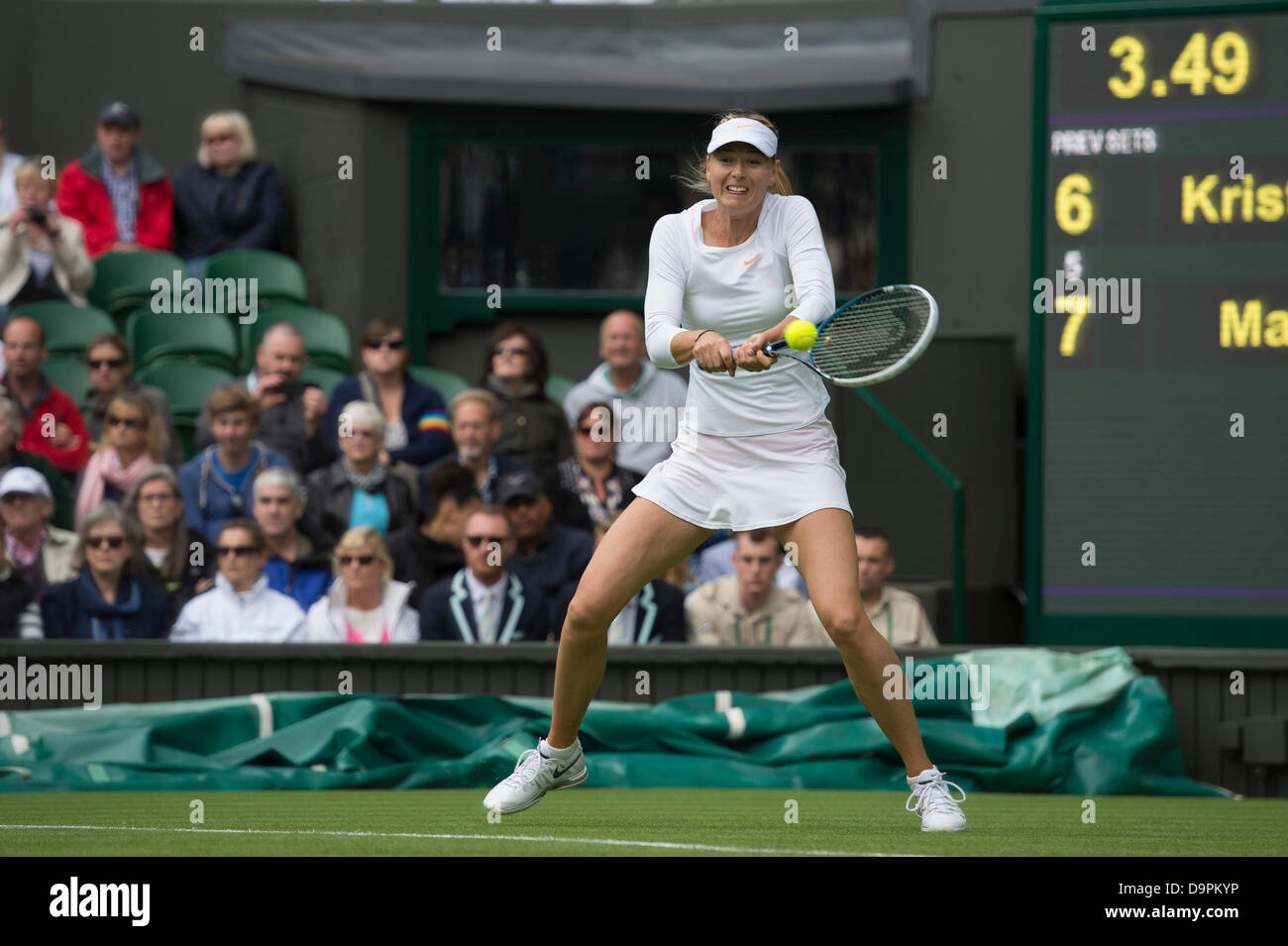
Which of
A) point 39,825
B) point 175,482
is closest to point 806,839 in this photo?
point 39,825

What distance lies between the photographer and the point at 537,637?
802 centimetres

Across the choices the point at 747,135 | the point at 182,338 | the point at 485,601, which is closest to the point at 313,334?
the point at 182,338

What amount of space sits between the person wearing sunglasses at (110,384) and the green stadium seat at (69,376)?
0.62m

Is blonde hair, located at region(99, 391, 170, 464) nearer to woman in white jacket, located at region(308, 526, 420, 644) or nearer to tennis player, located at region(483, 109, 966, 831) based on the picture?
woman in white jacket, located at region(308, 526, 420, 644)

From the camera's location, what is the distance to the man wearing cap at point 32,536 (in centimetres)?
834

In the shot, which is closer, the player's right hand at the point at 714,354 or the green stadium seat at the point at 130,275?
the player's right hand at the point at 714,354

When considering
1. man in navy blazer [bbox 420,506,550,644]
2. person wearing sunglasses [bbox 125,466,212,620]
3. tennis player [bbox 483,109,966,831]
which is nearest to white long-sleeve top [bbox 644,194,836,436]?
tennis player [bbox 483,109,966,831]

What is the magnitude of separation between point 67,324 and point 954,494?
4.87 m

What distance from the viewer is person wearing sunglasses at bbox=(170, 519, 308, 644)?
8070 mm

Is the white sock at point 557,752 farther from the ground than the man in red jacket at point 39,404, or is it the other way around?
A: the man in red jacket at point 39,404

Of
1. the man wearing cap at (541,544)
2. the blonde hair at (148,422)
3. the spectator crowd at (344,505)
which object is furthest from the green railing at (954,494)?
the blonde hair at (148,422)

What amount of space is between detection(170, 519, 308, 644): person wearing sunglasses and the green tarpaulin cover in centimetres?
62

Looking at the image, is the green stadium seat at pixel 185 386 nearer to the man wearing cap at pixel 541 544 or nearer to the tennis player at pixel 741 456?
the man wearing cap at pixel 541 544

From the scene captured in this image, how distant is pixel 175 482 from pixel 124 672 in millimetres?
1135
